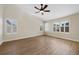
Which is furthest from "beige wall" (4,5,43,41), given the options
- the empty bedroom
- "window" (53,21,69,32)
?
"window" (53,21,69,32)

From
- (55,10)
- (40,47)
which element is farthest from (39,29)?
(55,10)

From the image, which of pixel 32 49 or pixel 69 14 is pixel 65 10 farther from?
pixel 32 49

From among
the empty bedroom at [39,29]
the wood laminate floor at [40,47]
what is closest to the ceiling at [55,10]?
the empty bedroom at [39,29]

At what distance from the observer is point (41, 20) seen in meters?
1.84

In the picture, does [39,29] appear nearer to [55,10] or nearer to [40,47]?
[40,47]

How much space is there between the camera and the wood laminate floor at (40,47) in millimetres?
1746

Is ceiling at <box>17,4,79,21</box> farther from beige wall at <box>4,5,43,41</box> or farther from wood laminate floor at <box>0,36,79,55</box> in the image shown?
wood laminate floor at <box>0,36,79,55</box>

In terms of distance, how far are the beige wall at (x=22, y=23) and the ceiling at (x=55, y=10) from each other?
0.08 meters

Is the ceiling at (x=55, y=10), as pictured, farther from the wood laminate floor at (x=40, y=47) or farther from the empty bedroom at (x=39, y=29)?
the wood laminate floor at (x=40, y=47)

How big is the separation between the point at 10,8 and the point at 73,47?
1.27 m

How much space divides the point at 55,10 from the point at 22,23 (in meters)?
0.63

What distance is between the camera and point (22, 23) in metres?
1.81

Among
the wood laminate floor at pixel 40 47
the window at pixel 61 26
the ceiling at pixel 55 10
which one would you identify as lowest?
the wood laminate floor at pixel 40 47

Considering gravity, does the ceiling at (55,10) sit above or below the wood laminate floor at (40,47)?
above
